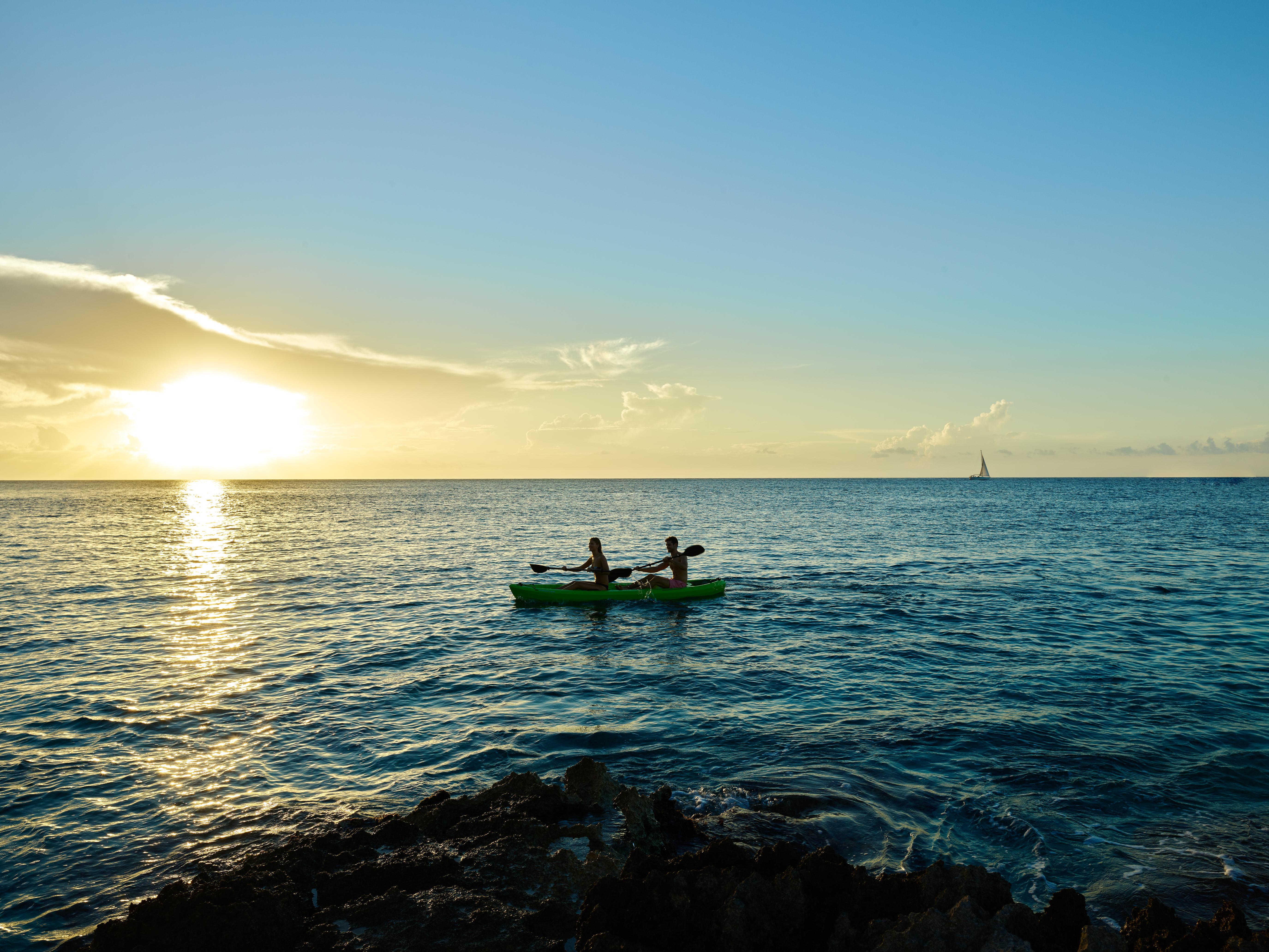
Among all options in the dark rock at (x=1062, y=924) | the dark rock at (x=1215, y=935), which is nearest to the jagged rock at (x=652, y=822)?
the dark rock at (x=1062, y=924)

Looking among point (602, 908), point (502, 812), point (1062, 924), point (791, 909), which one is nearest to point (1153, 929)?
point (1062, 924)

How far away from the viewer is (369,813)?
7.97 m

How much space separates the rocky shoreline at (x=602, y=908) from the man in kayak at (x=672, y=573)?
14.8 meters

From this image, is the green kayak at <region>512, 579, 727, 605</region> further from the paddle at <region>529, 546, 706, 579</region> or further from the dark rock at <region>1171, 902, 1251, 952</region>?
the dark rock at <region>1171, 902, 1251, 952</region>

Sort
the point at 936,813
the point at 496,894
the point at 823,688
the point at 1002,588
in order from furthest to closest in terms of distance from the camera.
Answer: the point at 1002,588 < the point at 823,688 < the point at 936,813 < the point at 496,894

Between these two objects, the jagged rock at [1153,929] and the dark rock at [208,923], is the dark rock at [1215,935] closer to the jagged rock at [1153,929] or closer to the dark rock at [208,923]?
the jagged rock at [1153,929]

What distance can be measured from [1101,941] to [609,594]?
17338mm

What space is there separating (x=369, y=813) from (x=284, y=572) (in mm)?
25043

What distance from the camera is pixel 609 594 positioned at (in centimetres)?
2145

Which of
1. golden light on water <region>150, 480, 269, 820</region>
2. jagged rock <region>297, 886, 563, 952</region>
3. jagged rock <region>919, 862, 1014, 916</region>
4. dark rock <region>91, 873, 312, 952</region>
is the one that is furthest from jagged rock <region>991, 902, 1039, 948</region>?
golden light on water <region>150, 480, 269, 820</region>

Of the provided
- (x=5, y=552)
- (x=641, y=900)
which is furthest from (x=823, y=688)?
(x=5, y=552)

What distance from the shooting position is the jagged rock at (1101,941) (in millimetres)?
4516

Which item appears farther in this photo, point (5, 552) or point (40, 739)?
point (5, 552)

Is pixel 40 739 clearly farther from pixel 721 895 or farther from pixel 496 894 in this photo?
pixel 721 895
